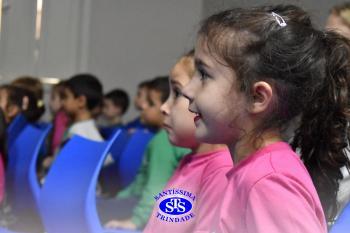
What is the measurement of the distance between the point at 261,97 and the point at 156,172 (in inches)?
32.0

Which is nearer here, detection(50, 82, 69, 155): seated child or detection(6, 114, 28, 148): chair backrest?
detection(6, 114, 28, 148): chair backrest

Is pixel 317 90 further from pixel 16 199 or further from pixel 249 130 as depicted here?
pixel 16 199

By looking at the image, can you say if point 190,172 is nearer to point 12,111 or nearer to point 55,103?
point 12,111

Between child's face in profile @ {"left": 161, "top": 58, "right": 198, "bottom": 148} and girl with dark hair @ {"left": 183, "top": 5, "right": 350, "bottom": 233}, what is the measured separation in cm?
32

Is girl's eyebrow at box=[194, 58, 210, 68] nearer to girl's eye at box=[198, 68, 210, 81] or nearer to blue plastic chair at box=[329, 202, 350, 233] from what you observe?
girl's eye at box=[198, 68, 210, 81]

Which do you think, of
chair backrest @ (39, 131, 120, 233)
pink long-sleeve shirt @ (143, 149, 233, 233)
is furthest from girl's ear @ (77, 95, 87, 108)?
pink long-sleeve shirt @ (143, 149, 233, 233)

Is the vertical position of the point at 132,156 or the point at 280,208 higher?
the point at 280,208

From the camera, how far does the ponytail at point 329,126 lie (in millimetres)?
920

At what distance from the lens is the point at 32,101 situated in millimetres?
3426

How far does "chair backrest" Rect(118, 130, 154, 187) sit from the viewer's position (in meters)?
2.62

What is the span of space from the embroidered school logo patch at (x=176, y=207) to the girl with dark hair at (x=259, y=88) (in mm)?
65

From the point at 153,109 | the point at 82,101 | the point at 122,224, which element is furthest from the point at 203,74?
the point at 82,101

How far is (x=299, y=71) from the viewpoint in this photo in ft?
2.81

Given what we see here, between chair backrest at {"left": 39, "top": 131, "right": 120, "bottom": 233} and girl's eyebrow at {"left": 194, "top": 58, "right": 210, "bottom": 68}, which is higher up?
girl's eyebrow at {"left": 194, "top": 58, "right": 210, "bottom": 68}
